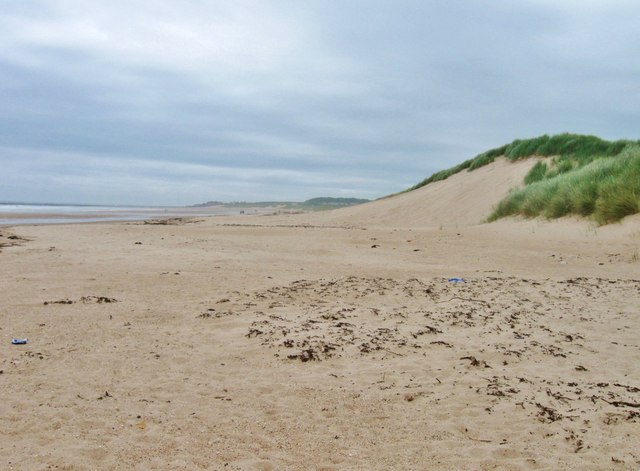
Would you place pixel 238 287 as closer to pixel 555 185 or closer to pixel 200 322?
pixel 200 322

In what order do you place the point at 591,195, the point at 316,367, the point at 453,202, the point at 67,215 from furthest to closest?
the point at 67,215
the point at 453,202
the point at 591,195
the point at 316,367

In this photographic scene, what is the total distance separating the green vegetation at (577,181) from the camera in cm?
1301

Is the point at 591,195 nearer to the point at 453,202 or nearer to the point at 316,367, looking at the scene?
the point at 453,202

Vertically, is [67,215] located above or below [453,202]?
below

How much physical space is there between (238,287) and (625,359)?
473cm

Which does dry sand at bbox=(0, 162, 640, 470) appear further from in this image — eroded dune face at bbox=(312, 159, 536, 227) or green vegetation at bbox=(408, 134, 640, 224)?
eroded dune face at bbox=(312, 159, 536, 227)

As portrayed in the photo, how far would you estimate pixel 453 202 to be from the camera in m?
22.7

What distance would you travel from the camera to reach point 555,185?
16.3 metres

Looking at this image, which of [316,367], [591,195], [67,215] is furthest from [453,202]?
[67,215]

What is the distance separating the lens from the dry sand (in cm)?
299

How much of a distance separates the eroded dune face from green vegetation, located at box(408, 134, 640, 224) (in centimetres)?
106

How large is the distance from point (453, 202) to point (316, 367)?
19409 millimetres

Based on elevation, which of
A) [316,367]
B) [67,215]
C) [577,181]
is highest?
[577,181]

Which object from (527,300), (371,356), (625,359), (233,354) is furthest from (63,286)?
(625,359)
